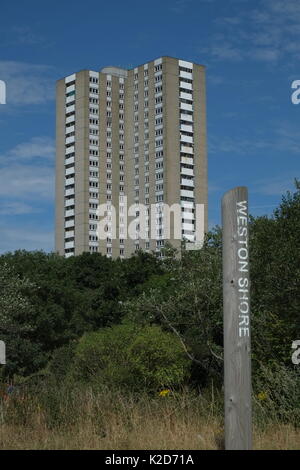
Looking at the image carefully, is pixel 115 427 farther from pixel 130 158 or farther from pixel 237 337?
pixel 130 158

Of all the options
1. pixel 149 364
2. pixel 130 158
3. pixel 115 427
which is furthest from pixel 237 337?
pixel 130 158

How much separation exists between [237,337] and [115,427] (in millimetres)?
2550

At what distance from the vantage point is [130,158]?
13050 centimetres

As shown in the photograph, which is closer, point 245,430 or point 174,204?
point 245,430

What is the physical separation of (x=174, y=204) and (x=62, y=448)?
112093 mm

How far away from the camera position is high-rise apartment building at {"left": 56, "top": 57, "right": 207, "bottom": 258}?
4815 inches

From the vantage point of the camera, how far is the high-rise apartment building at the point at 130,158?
122312 mm

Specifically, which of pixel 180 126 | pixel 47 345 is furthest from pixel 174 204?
pixel 47 345

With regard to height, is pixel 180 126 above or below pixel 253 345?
above

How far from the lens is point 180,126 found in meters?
126

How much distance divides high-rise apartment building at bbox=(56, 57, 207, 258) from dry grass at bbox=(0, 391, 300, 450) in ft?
350

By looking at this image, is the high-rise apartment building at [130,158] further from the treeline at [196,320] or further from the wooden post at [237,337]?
the wooden post at [237,337]
